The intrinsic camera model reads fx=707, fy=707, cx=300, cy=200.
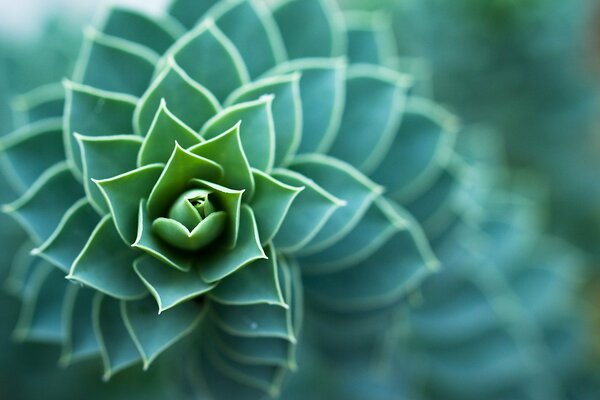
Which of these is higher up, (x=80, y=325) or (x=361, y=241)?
(x=361, y=241)

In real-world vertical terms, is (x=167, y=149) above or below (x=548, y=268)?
above

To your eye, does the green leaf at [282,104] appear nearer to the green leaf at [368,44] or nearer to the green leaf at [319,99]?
the green leaf at [319,99]

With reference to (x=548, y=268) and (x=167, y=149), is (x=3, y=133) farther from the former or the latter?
(x=548, y=268)

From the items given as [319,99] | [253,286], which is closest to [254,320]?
[253,286]

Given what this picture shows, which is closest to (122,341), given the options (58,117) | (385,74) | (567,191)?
(58,117)

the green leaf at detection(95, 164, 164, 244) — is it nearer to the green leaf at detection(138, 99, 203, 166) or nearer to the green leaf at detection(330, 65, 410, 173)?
the green leaf at detection(138, 99, 203, 166)

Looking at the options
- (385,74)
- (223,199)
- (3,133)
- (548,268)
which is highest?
(385,74)

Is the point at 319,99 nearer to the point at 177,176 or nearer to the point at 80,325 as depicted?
the point at 177,176
